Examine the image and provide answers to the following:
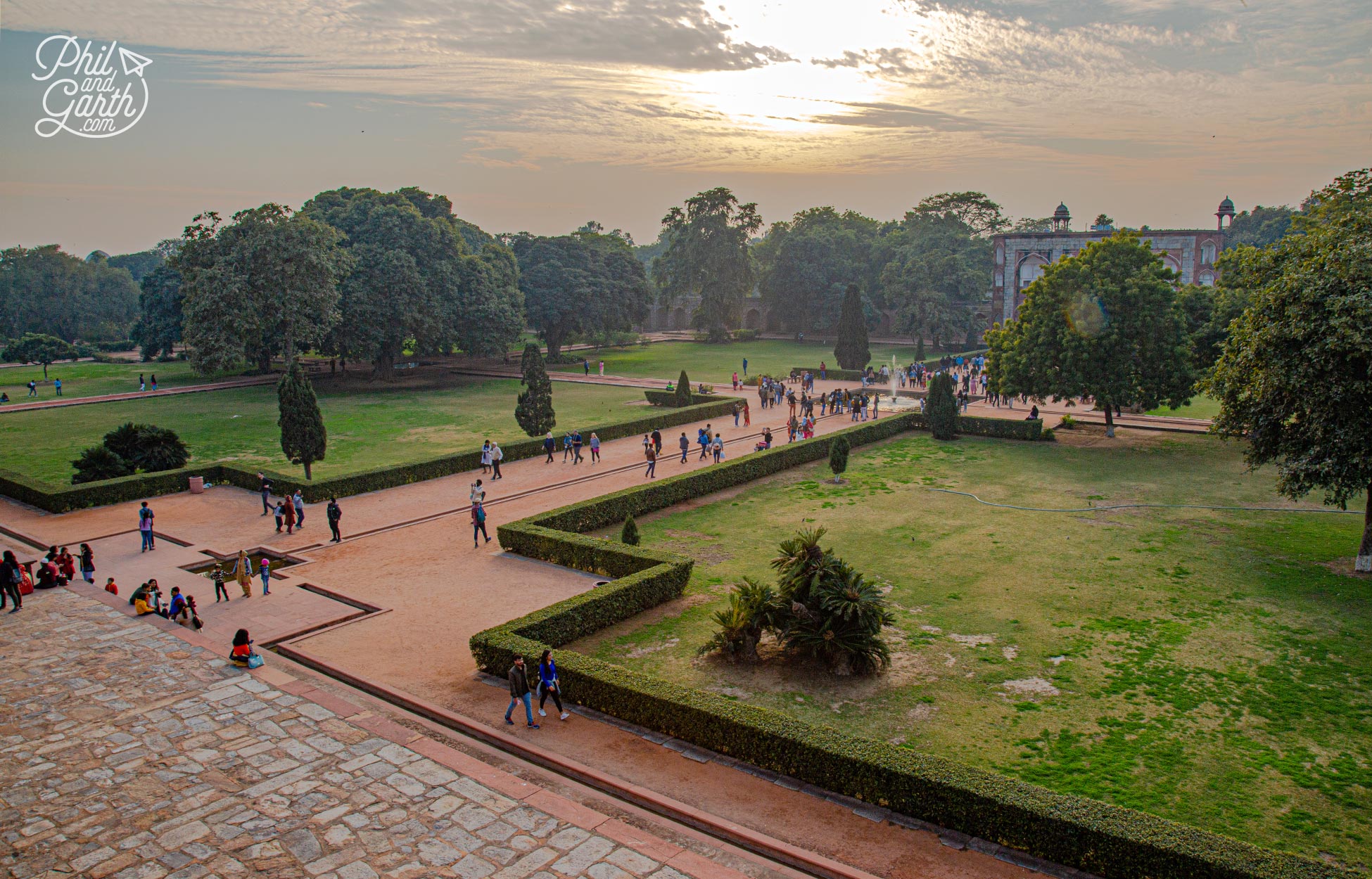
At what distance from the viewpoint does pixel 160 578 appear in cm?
1880

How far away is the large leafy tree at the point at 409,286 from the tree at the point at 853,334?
20.7 meters

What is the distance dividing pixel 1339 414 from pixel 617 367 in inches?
1932

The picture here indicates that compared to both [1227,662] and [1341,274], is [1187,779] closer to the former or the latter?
[1227,662]

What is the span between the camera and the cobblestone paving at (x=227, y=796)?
9531 mm

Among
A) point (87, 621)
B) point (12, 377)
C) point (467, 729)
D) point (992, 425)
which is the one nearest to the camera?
point (467, 729)

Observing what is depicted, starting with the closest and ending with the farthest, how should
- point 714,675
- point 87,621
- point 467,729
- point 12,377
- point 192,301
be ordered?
point 467,729 → point 714,675 → point 87,621 → point 192,301 → point 12,377

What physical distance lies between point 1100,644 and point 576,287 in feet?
172

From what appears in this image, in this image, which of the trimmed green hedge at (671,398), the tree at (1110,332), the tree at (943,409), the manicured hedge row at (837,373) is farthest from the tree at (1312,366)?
the manicured hedge row at (837,373)

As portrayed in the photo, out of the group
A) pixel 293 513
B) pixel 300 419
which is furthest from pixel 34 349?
pixel 293 513

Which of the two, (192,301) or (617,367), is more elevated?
(192,301)

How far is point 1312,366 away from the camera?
17.3m

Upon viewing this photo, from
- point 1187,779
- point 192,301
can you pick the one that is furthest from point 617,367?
point 1187,779

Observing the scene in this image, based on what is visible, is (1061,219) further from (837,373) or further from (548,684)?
(548,684)

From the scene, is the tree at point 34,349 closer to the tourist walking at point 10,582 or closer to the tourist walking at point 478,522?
the tourist walking at point 10,582
